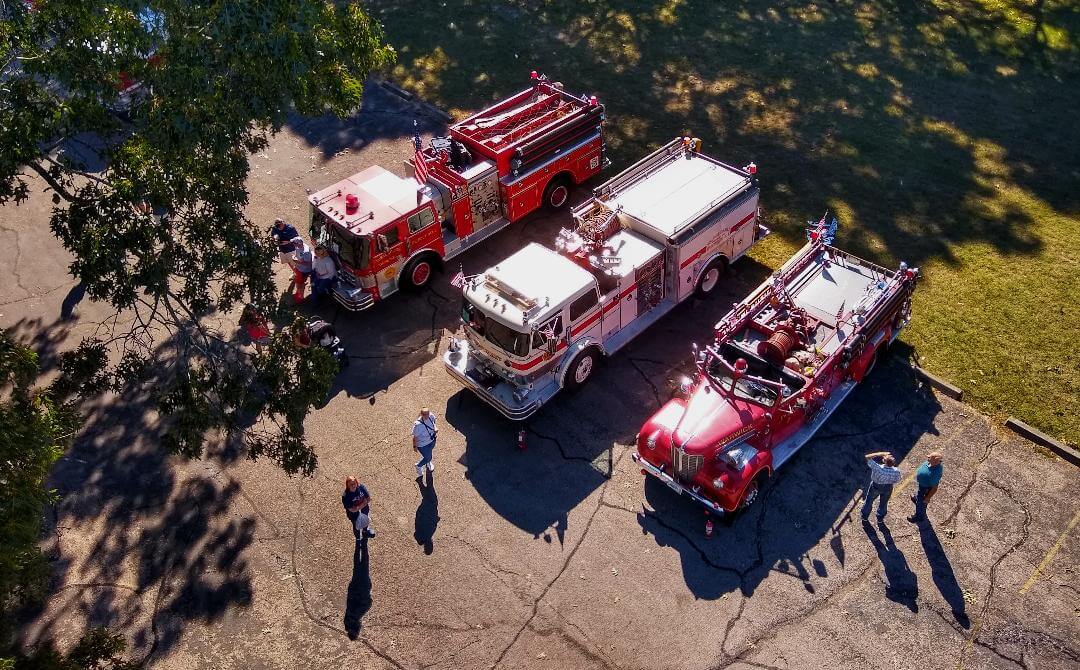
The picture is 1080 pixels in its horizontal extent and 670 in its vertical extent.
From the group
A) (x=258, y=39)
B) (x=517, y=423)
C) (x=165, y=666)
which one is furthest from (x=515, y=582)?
(x=258, y=39)

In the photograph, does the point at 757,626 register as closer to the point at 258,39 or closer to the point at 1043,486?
the point at 1043,486

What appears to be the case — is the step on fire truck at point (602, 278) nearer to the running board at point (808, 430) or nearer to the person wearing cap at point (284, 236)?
the running board at point (808, 430)

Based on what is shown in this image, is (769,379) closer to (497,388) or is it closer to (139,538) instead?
(497,388)

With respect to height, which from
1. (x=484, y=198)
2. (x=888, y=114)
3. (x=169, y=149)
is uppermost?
(x=169, y=149)

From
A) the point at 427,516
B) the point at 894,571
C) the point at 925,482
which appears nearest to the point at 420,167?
the point at 427,516

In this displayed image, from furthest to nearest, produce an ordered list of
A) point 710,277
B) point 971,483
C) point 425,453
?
point 710,277 → point 425,453 → point 971,483

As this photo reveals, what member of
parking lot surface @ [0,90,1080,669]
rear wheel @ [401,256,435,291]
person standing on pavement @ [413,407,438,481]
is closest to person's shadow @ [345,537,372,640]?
parking lot surface @ [0,90,1080,669]

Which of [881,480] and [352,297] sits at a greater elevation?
[352,297]
